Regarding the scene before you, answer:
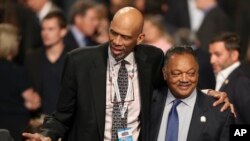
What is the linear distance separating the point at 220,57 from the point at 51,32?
227cm

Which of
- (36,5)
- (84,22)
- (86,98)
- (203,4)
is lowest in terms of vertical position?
(86,98)

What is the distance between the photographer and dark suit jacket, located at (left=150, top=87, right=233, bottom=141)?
5801 mm

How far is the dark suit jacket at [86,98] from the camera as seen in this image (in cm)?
588

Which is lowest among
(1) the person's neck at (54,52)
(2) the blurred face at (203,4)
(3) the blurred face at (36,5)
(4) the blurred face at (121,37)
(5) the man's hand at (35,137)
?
(5) the man's hand at (35,137)

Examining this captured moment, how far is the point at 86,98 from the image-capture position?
5891 millimetres

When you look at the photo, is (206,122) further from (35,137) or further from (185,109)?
(35,137)

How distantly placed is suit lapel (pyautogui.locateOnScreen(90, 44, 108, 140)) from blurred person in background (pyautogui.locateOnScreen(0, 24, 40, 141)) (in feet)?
8.71

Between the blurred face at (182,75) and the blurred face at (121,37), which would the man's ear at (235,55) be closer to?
the blurred face at (182,75)

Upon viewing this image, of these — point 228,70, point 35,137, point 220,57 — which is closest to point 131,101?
point 35,137

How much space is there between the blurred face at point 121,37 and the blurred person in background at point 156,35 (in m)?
3.37

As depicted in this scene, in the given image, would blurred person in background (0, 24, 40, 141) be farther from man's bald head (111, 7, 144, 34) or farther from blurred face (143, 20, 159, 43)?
man's bald head (111, 7, 144, 34)

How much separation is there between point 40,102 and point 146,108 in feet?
11.0

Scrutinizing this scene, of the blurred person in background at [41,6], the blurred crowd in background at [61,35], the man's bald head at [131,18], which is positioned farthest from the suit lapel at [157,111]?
the blurred person in background at [41,6]

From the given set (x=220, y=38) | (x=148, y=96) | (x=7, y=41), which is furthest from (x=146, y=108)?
(x=7, y=41)
